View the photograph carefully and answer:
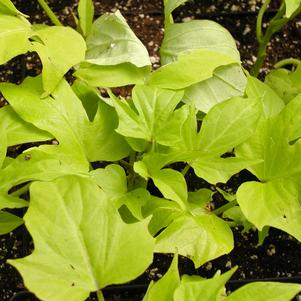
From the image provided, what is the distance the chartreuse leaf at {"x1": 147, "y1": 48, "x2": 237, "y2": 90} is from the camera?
90 cm

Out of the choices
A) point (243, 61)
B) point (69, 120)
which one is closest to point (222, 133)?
point (69, 120)

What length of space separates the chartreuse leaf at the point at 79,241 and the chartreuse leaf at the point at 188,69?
296 millimetres

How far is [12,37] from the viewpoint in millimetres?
870

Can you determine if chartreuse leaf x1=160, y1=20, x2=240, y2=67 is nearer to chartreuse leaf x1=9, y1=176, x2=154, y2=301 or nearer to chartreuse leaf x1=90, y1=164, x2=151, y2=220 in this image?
chartreuse leaf x1=90, y1=164, x2=151, y2=220

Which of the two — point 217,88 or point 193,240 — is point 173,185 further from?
point 217,88

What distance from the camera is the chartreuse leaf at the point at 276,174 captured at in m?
0.78

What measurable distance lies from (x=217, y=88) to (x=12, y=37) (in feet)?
1.12

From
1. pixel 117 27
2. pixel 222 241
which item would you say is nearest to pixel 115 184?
pixel 222 241

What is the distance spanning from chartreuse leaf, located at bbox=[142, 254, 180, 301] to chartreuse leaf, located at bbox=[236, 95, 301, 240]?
153 millimetres

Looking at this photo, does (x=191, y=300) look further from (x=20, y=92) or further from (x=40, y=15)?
(x=40, y=15)

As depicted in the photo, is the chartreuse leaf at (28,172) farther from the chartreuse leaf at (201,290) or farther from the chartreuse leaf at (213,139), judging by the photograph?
the chartreuse leaf at (201,290)

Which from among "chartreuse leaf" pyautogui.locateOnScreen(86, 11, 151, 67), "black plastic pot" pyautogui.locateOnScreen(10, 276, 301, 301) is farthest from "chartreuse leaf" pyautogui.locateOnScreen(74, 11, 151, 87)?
"black plastic pot" pyautogui.locateOnScreen(10, 276, 301, 301)

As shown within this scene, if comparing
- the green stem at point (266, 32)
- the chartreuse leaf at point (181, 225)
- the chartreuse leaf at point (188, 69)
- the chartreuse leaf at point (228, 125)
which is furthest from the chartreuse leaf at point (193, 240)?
the green stem at point (266, 32)

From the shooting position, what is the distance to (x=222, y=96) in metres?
0.97
